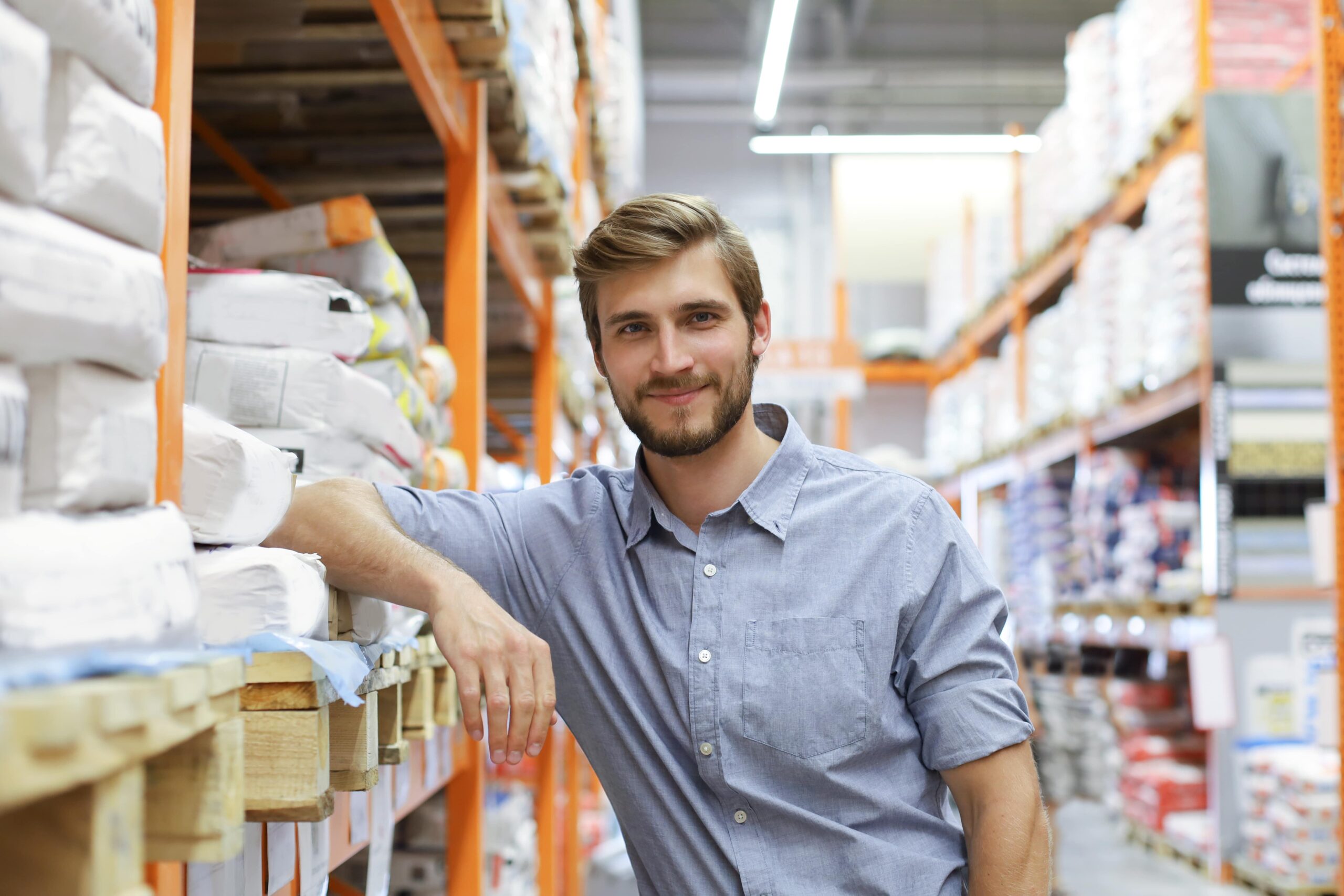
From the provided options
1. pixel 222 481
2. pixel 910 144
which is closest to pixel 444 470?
pixel 222 481

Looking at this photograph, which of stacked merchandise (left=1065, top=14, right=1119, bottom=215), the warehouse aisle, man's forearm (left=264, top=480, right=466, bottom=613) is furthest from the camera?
stacked merchandise (left=1065, top=14, right=1119, bottom=215)

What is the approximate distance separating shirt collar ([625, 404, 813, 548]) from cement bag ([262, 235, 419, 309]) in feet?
2.07

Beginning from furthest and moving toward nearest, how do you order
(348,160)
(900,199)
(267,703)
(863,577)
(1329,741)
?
(900,199), (1329,741), (348,160), (863,577), (267,703)

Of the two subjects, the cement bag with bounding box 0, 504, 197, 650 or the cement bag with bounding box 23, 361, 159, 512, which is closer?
the cement bag with bounding box 0, 504, 197, 650

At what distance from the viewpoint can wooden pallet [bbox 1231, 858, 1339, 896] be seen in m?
5.82

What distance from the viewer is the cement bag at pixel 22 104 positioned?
2.87ft

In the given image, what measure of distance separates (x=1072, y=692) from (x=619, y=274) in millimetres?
8455

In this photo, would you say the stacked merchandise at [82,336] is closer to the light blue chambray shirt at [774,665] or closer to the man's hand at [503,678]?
the man's hand at [503,678]

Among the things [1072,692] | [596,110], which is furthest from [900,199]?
[596,110]

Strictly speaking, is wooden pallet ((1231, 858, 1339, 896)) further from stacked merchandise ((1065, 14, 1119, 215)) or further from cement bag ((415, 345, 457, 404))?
cement bag ((415, 345, 457, 404))

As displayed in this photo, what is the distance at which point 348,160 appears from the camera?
11.9 feet

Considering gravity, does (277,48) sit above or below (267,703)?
above

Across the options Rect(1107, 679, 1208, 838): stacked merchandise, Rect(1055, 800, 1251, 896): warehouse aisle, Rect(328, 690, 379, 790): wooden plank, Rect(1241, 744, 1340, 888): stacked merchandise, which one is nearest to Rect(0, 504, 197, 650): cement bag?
Rect(328, 690, 379, 790): wooden plank

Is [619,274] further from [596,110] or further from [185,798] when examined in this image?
[596,110]
